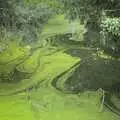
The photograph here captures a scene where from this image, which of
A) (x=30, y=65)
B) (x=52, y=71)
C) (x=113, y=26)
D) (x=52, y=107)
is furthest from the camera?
(x=30, y=65)

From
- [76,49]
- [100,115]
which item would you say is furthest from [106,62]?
[100,115]

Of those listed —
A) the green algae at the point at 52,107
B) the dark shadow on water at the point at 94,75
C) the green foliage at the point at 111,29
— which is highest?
the green foliage at the point at 111,29

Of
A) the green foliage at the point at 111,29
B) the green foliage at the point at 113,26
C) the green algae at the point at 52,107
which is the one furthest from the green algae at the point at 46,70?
the green foliage at the point at 113,26

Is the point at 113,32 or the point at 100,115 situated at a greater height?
the point at 113,32

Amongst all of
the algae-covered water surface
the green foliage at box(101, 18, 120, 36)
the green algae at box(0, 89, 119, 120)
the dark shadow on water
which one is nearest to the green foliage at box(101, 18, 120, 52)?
the green foliage at box(101, 18, 120, 36)

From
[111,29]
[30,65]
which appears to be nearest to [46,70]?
[30,65]

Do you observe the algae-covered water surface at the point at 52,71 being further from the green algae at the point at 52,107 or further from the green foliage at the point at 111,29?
the green foliage at the point at 111,29

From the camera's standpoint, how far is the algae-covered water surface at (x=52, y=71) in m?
8.36

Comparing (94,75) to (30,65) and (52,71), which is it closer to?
(52,71)

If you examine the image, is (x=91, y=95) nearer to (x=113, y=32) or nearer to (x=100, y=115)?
(x=100, y=115)

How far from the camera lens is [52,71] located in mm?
10984

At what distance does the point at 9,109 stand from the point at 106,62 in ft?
14.4

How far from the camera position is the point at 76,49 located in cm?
1317

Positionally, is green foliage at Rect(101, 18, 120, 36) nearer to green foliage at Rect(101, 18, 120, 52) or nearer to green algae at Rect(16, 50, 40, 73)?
green foliage at Rect(101, 18, 120, 52)
